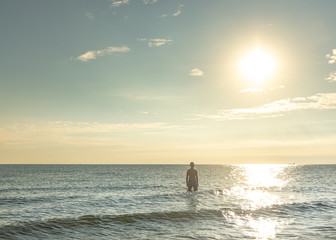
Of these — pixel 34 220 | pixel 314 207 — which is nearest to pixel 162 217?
pixel 34 220

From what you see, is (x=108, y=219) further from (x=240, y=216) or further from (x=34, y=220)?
(x=240, y=216)

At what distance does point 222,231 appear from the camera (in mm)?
13383

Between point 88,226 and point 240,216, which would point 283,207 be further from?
point 88,226

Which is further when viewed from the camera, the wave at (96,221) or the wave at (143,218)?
the wave at (143,218)

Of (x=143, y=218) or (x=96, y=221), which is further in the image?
(x=143, y=218)

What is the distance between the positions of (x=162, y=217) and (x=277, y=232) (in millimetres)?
6698

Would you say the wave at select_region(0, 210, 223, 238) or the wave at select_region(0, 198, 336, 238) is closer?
the wave at select_region(0, 210, 223, 238)

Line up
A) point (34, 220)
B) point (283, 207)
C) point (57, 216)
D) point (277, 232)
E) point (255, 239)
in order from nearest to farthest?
1. point (255, 239)
2. point (277, 232)
3. point (34, 220)
4. point (57, 216)
5. point (283, 207)

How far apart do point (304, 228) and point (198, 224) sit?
5.12 metres

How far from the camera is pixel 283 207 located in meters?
20.1

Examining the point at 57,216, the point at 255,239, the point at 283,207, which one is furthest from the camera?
the point at 283,207

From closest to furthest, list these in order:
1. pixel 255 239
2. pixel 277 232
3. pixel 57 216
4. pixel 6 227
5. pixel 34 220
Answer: pixel 255 239 < pixel 277 232 < pixel 6 227 < pixel 34 220 < pixel 57 216

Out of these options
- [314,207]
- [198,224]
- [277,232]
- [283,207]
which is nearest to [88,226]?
[198,224]

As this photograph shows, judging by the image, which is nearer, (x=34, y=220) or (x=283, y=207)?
(x=34, y=220)
